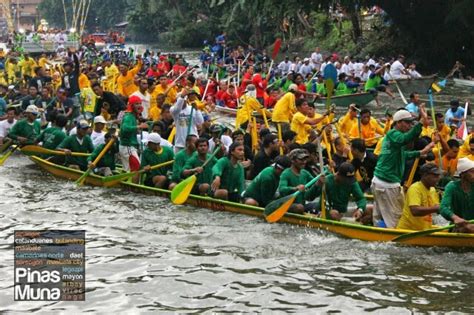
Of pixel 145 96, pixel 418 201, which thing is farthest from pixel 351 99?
pixel 418 201

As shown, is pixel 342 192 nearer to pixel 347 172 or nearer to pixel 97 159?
pixel 347 172

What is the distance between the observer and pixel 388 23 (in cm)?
4197

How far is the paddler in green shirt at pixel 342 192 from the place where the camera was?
10914 millimetres

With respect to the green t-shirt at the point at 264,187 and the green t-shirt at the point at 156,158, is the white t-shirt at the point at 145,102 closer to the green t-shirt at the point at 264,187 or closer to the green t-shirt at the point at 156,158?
the green t-shirt at the point at 156,158

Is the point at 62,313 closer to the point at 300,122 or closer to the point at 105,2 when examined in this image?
the point at 300,122

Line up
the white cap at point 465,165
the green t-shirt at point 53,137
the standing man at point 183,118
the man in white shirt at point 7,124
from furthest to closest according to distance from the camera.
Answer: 1. the man in white shirt at point 7,124
2. the green t-shirt at point 53,137
3. the standing man at point 183,118
4. the white cap at point 465,165

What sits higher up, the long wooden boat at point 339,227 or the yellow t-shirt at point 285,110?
the yellow t-shirt at point 285,110

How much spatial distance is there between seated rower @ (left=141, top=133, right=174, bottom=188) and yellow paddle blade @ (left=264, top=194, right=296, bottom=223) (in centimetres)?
312

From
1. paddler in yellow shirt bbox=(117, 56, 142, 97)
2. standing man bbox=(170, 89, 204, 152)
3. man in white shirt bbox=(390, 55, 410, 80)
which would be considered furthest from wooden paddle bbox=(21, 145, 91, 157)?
man in white shirt bbox=(390, 55, 410, 80)

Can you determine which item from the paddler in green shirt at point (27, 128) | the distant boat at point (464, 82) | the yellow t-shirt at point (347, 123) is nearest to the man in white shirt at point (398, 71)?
the distant boat at point (464, 82)

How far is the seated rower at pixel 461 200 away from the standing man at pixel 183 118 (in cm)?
631

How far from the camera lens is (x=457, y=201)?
386 inches

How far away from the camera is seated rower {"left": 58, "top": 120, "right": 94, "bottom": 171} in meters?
15.5

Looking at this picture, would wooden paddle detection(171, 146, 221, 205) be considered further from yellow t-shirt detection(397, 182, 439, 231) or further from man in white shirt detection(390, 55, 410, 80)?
man in white shirt detection(390, 55, 410, 80)
